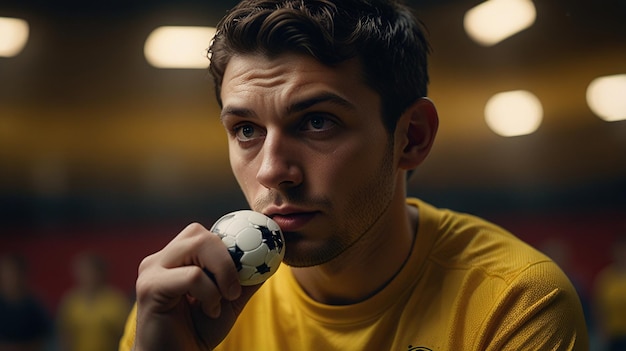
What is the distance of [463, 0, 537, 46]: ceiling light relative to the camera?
2691 millimetres

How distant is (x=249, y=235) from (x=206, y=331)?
241 mm

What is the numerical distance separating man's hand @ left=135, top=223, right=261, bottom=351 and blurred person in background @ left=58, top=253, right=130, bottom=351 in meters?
2.44

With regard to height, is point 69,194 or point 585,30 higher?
point 585,30

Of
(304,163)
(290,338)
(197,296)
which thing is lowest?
(290,338)

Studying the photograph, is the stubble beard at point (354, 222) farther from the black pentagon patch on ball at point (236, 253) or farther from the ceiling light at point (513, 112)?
the ceiling light at point (513, 112)

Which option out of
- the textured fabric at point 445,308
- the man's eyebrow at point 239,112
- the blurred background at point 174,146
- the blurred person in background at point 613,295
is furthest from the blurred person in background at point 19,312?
the blurred person in background at point 613,295

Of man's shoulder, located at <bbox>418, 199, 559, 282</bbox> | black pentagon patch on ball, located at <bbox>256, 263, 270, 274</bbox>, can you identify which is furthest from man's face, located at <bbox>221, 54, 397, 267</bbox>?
man's shoulder, located at <bbox>418, 199, 559, 282</bbox>

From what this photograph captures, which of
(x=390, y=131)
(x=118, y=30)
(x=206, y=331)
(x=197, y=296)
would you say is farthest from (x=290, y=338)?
(x=118, y=30)

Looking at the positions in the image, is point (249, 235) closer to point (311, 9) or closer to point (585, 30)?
point (311, 9)

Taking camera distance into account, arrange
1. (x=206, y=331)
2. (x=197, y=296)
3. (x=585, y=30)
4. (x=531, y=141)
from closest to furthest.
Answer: (x=197, y=296) < (x=206, y=331) < (x=585, y=30) < (x=531, y=141)

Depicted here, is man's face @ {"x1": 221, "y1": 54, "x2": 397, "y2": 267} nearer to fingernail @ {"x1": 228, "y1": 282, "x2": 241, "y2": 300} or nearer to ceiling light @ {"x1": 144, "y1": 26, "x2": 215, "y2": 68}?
fingernail @ {"x1": 228, "y1": 282, "x2": 241, "y2": 300}

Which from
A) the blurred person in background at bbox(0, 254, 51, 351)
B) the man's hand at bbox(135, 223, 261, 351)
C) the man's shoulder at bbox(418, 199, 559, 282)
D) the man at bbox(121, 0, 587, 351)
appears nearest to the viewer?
the man's hand at bbox(135, 223, 261, 351)

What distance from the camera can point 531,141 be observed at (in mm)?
3064

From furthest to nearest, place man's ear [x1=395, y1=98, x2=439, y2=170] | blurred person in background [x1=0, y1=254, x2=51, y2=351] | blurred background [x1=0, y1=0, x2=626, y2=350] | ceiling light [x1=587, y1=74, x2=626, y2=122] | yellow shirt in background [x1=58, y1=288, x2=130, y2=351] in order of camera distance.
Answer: yellow shirt in background [x1=58, y1=288, x2=130, y2=351] → blurred person in background [x1=0, y1=254, x2=51, y2=351] → blurred background [x1=0, y1=0, x2=626, y2=350] → ceiling light [x1=587, y1=74, x2=626, y2=122] → man's ear [x1=395, y1=98, x2=439, y2=170]
